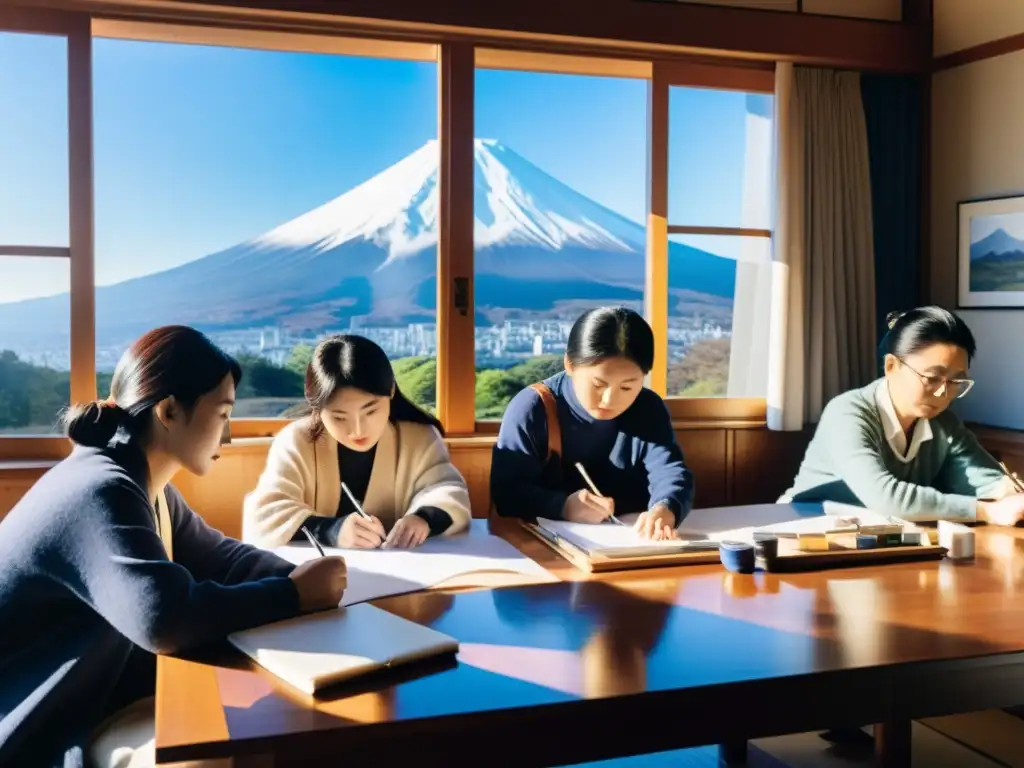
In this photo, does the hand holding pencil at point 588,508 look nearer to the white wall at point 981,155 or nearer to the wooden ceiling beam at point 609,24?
the wooden ceiling beam at point 609,24

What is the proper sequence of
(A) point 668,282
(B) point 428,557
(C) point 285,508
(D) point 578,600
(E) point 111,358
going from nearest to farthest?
(D) point 578,600 → (B) point 428,557 → (C) point 285,508 → (E) point 111,358 → (A) point 668,282

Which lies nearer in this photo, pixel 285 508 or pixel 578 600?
pixel 578 600

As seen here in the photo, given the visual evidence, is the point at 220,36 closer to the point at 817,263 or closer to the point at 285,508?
the point at 285,508

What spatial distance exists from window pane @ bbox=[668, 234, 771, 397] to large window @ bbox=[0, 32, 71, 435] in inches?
79.5

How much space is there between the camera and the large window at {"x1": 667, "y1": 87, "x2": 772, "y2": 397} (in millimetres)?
3469

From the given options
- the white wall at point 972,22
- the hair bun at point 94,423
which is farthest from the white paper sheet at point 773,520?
the white wall at point 972,22

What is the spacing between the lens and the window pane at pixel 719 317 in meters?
3.50

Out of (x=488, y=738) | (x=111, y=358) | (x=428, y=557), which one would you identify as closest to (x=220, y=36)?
(x=111, y=358)

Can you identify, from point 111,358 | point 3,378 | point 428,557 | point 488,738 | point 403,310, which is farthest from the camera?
point 403,310

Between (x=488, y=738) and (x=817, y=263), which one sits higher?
(x=817, y=263)

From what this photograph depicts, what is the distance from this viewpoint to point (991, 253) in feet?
11.1

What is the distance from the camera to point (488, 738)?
3.74 feet

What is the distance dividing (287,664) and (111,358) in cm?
226

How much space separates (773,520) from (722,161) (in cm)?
176
